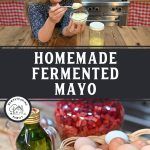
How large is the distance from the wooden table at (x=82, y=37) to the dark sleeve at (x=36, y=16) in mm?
73

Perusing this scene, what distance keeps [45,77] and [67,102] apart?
3.0 inches

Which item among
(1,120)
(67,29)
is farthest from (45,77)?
(67,29)

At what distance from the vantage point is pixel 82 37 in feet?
5.15

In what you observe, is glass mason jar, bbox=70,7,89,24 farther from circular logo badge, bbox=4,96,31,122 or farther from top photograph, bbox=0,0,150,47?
circular logo badge, bbox=4,96,31,122

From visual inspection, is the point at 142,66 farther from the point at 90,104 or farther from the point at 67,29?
the point at 67,29

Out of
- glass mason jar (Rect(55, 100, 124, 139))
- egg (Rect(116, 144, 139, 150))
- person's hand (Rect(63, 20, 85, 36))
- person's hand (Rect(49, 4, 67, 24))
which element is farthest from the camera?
person's hand (Rect(63, 20, 85, 36))

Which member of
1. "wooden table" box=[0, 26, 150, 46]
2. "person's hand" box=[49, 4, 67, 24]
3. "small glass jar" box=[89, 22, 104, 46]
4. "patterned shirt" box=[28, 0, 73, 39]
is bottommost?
"wooden table" box=[0, 26, 150, 46]

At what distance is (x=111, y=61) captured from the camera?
74 cm

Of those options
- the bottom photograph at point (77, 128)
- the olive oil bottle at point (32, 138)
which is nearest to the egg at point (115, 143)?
the bottom photograph at point (77, 128)

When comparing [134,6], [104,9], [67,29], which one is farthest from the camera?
[104,9]

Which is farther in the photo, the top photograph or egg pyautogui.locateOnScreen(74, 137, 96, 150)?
the top photograph

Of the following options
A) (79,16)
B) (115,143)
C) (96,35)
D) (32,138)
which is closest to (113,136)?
(115,143)

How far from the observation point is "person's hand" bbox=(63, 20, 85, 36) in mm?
1417

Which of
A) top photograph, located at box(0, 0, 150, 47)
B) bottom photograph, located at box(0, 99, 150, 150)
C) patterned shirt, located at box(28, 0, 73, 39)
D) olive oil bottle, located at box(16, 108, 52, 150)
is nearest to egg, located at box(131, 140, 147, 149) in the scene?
bottom photograph, located at box(0, 99, 150, 150)
